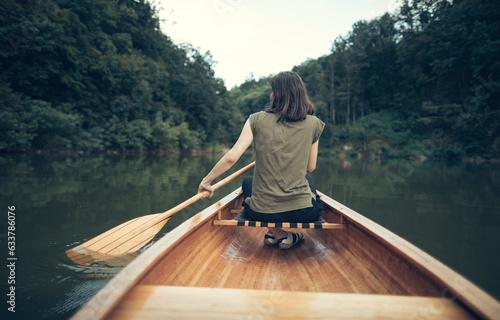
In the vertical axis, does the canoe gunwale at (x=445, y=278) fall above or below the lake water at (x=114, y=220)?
above

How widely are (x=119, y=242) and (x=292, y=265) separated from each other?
1155 mm

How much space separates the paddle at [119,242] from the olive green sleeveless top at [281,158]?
1.60ft

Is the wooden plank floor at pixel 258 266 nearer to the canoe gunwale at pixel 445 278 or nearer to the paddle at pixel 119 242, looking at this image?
the canoe gunwale at pixel 445 278

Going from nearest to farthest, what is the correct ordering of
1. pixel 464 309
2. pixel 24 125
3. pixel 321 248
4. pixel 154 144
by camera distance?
1. pixel 464 309
2. pixel 321 248
3. pixel 24 125
4. pixel 154 144

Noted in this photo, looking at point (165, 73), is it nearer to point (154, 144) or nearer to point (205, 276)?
point (154, 144)

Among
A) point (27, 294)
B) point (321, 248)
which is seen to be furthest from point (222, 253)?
point (27, 294)

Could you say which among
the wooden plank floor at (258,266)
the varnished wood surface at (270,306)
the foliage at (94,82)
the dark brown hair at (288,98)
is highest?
the foliage at (94,82)

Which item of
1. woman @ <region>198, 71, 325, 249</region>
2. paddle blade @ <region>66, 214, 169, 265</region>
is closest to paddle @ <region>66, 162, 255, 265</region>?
paddle blade @ <region>66, 214, 169, 265</region>

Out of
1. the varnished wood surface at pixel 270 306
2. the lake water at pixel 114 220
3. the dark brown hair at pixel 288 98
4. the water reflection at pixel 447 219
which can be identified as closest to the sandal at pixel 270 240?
the dark brown hair at pixel 288 98

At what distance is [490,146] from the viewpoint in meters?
18.0

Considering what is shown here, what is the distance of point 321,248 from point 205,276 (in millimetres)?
950

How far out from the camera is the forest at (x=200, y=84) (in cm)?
1277

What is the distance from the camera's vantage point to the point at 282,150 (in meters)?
1.75

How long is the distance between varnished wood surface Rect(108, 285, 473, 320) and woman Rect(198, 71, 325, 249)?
0.90 metres
